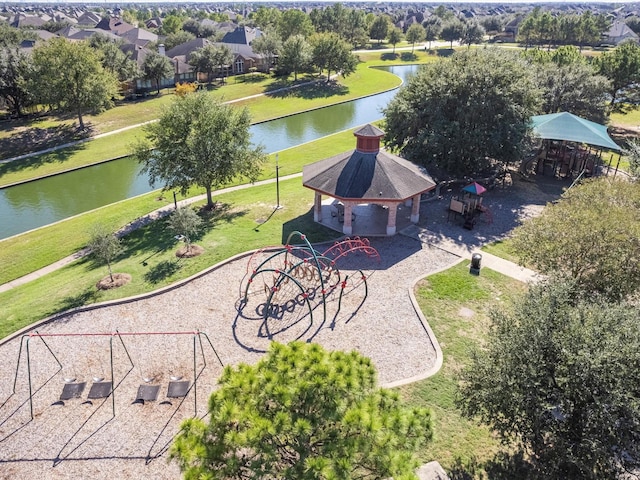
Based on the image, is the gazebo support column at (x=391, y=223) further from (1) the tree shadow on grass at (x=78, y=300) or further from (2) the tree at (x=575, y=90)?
(2) the tree at (x=575, y=90)

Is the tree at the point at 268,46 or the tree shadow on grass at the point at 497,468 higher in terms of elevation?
the tree at the point at 268,46

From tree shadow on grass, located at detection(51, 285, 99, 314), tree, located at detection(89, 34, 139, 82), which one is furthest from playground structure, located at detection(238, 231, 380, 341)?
tree, located at detection(89, 34, 139, 82)

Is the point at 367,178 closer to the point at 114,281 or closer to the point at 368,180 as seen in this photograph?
the point at 368,180

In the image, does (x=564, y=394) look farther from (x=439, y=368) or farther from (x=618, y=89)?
(x=618, y=89)

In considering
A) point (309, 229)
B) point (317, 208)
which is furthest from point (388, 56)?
point (309, 229)

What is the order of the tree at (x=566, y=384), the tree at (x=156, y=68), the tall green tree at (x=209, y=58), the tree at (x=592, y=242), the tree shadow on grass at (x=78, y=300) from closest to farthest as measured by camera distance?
the tree at (x=566, y=384) → the tree at (x=592, y=242) → the tree shadow on grass at (x=78, y=300) → the tree at (x=156, y=68) → the tall green tree at (x=209, y=58)

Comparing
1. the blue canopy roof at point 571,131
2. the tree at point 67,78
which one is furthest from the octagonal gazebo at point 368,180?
the tree at point 67,78

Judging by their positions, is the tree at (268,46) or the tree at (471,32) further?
the tree at (471,32)
